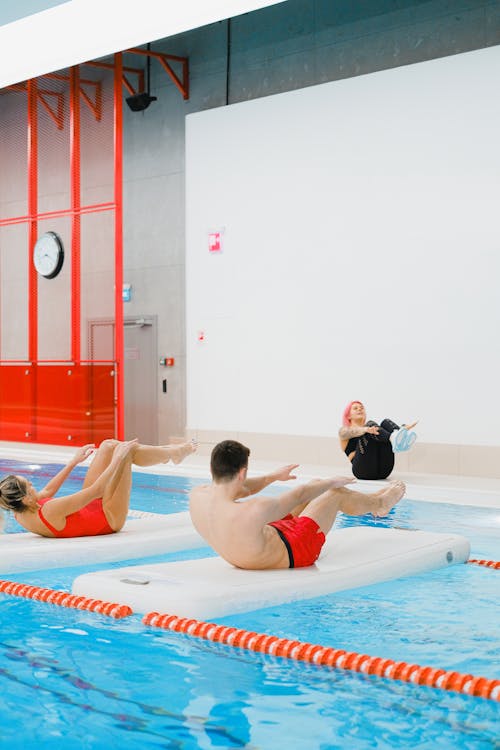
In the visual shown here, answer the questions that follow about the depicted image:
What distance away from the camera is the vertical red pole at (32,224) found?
18859 mm

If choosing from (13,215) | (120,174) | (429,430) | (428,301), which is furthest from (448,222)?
(13,215)

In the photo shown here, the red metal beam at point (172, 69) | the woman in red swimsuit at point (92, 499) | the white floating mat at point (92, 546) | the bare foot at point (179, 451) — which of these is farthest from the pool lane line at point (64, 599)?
the red metal beam at point (172, 69)

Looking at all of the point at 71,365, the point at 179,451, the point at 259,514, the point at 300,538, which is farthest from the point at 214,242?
the point at 259,514

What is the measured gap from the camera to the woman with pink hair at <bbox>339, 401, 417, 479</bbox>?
13188mm

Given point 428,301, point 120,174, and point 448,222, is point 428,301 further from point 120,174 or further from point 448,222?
point 120,174

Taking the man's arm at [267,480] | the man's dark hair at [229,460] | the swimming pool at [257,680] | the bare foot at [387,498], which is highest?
the man's dark hair at [229,460]

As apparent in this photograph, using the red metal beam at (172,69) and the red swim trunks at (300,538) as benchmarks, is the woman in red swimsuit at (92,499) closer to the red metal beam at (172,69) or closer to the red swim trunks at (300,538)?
the red swim trunks at (300,538)

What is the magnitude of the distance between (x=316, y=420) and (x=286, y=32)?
613 cm

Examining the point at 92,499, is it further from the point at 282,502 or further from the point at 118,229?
the point at 118,229

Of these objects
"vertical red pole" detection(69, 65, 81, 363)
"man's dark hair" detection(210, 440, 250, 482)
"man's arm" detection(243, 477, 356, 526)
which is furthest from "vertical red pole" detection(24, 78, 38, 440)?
"man's dark hair" detection(210, 440, 250, 482)

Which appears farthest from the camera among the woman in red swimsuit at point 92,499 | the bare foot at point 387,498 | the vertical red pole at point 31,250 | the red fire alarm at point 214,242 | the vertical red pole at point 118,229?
the vertical red pole at point 31,250

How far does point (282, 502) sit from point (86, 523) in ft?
7.63

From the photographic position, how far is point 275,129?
53.2 ft

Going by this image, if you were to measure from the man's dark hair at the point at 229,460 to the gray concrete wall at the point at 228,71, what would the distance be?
945 centimetres
